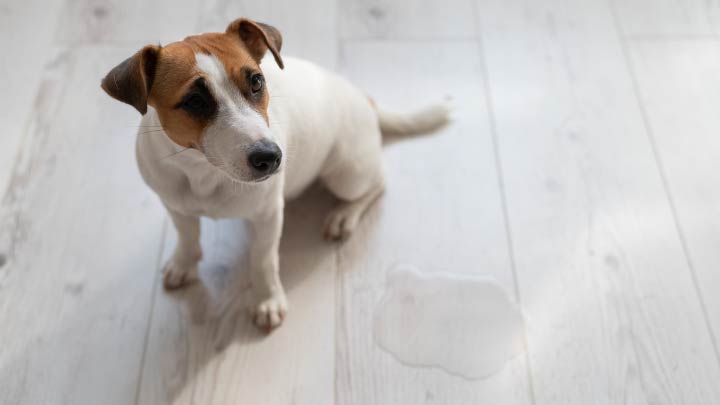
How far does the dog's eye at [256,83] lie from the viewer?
1322mm

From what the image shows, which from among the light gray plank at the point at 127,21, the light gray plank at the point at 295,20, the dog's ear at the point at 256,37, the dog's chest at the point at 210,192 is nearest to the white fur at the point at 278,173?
the dog's chest at the point at 210,192

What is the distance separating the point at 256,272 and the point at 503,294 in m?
0.65

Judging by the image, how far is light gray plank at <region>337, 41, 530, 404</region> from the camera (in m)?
1.70

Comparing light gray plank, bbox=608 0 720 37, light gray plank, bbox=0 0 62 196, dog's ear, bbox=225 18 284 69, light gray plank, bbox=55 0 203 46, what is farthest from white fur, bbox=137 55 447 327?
light gray plank, bbox=608 0 720 37

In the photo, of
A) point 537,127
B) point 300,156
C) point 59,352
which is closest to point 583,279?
point 537,127

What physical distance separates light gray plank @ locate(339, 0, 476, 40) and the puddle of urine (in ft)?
2.86

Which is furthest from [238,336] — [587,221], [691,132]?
[691,132]

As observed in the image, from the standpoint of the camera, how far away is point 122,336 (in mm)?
1736

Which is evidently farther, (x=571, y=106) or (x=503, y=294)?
(x=571, y=106)

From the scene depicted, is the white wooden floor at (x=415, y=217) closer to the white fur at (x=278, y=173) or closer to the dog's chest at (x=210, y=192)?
the white fur at (x=278, y=173)

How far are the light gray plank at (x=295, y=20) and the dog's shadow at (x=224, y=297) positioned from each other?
20.7 inches

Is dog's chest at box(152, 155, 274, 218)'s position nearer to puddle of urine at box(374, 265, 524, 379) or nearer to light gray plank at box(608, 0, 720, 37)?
puddle of urine at box(374, 265, 524, 379)

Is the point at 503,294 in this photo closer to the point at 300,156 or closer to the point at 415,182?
the point at 415,182

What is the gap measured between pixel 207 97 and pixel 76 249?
832mm
